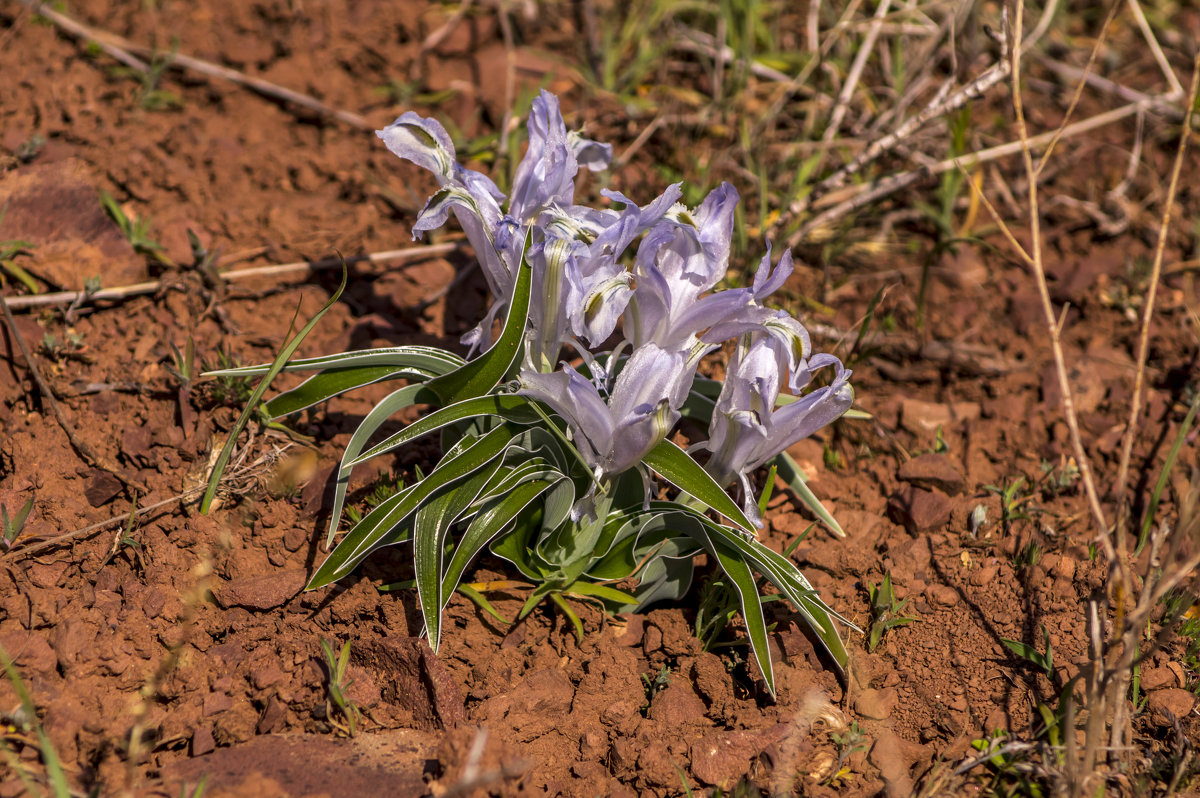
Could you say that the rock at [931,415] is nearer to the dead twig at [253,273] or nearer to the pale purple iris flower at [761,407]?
the pale purple iris flower at [761,407]

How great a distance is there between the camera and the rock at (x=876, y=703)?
2.55m

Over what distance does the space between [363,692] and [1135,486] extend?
8.79 feet

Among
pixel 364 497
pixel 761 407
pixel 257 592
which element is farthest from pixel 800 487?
pixel 257 592

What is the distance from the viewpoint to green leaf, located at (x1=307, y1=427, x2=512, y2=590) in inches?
91.4

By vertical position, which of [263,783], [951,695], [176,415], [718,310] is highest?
[718,310]

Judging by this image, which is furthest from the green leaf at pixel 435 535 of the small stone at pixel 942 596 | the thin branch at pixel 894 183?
the thin branch at pixel 894 183

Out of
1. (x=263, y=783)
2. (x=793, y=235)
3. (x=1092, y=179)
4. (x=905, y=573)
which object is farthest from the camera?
(x=1092, y=179)

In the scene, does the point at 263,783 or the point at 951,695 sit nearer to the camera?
the point at 263,783

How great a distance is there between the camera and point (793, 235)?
4.07 metres

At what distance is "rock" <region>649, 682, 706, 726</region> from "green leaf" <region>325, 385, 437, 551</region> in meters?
0.98

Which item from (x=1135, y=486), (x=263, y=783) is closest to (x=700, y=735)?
(x=263, y=783)

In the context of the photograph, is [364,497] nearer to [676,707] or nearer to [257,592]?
[257,592]

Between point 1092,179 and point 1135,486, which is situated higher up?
point 1092,179

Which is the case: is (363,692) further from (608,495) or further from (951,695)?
(951,695)
